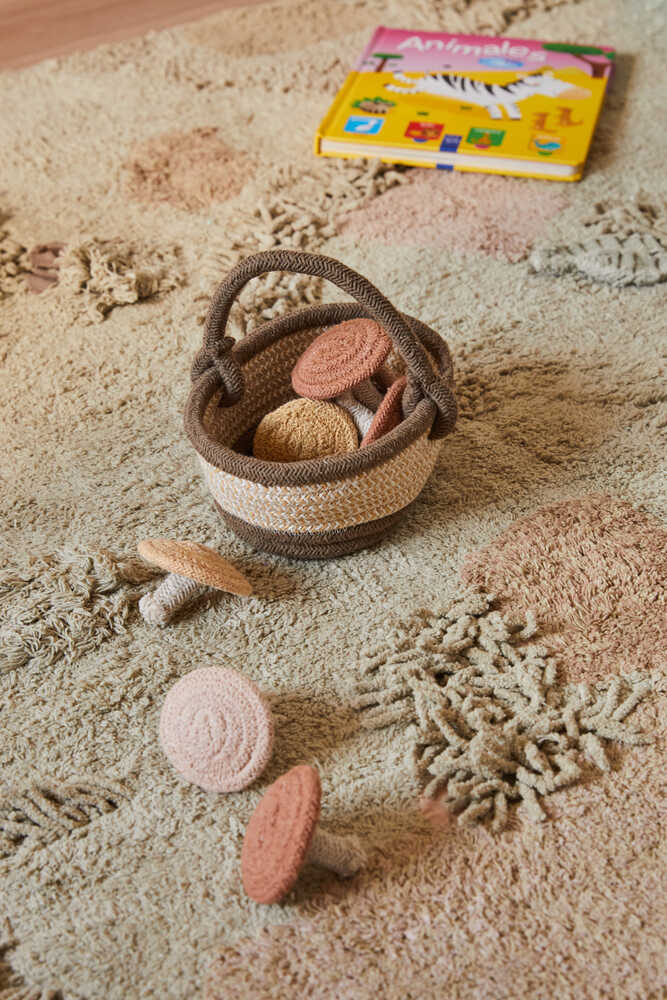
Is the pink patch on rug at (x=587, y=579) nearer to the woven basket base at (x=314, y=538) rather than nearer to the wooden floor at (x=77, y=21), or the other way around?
the woven basket base at (x=314, y=538)

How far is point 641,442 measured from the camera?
113 centimetres

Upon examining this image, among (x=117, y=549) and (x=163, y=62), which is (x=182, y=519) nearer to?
(x=117, y=549)

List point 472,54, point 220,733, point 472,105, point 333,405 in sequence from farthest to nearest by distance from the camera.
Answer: point 472,54 → point 472,105 → point 333,405 → point 220,733

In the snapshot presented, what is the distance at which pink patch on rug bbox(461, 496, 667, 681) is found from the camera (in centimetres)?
92

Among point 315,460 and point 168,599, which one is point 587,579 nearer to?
point 315,460

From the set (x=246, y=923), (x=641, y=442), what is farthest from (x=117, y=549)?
(x=641, y=442)

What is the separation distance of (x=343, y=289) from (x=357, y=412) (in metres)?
0.16

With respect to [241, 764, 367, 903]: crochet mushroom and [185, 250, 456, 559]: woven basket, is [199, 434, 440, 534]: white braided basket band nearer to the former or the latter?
[185, 250, 456, 559]: woven basket

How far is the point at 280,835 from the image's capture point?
0.72 m

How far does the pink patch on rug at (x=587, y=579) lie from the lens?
3.01 feet

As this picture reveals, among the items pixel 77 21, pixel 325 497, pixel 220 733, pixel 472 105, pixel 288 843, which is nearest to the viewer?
pixel 288 843

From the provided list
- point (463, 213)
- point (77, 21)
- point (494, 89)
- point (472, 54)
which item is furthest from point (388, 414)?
point (77, 21)

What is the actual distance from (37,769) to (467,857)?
36cm

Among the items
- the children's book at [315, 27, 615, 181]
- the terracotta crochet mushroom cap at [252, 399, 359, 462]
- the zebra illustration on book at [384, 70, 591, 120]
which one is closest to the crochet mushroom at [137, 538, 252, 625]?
the terracotta crochet mushroom cap at [252, 399, 359, 462]
